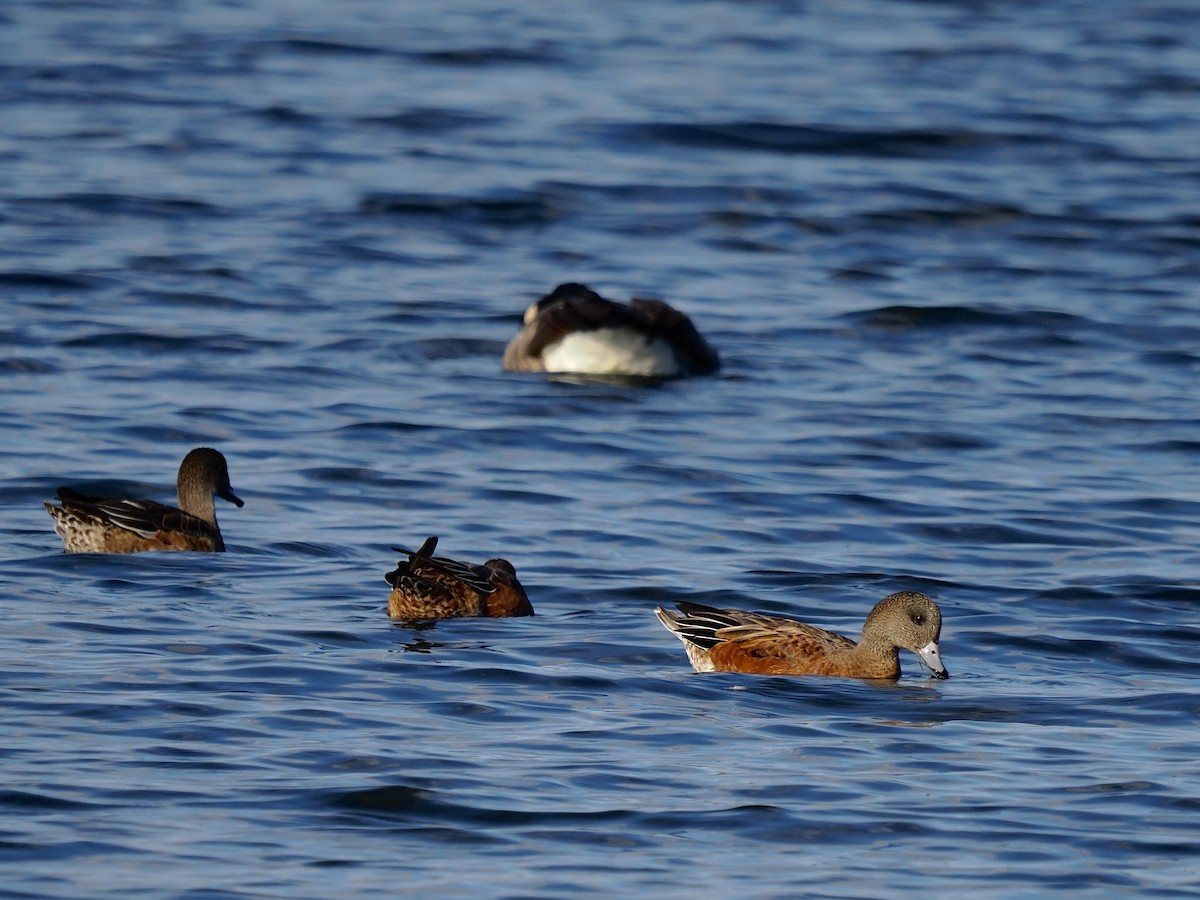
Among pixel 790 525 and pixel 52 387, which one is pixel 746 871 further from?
pixel 52 387

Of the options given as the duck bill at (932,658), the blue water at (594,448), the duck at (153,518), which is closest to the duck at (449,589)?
the blue water at (594,448)

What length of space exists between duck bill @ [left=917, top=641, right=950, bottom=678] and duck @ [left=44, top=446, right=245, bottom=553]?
3.66 m

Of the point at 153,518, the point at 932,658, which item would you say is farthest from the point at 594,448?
the point at 932,658

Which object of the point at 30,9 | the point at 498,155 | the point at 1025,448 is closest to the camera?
the point at 1025,448

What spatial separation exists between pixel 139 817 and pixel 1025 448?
26.6 ft

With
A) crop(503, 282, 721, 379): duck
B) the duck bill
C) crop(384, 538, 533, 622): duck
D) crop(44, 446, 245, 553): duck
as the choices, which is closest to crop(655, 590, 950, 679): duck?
the duck bill

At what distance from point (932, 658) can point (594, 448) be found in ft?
16.3

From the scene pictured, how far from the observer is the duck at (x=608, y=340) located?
15.8 meters

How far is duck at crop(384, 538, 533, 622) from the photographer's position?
9.78m

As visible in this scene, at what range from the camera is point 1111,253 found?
20.6 metres

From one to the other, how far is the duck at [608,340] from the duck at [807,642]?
255 inches

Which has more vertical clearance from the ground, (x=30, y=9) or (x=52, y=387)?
(x=30, y=9)

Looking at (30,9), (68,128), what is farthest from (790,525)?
(30,9)

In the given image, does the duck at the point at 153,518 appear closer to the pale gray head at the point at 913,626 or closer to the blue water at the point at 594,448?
Result: the blue water at the point at 594,448
